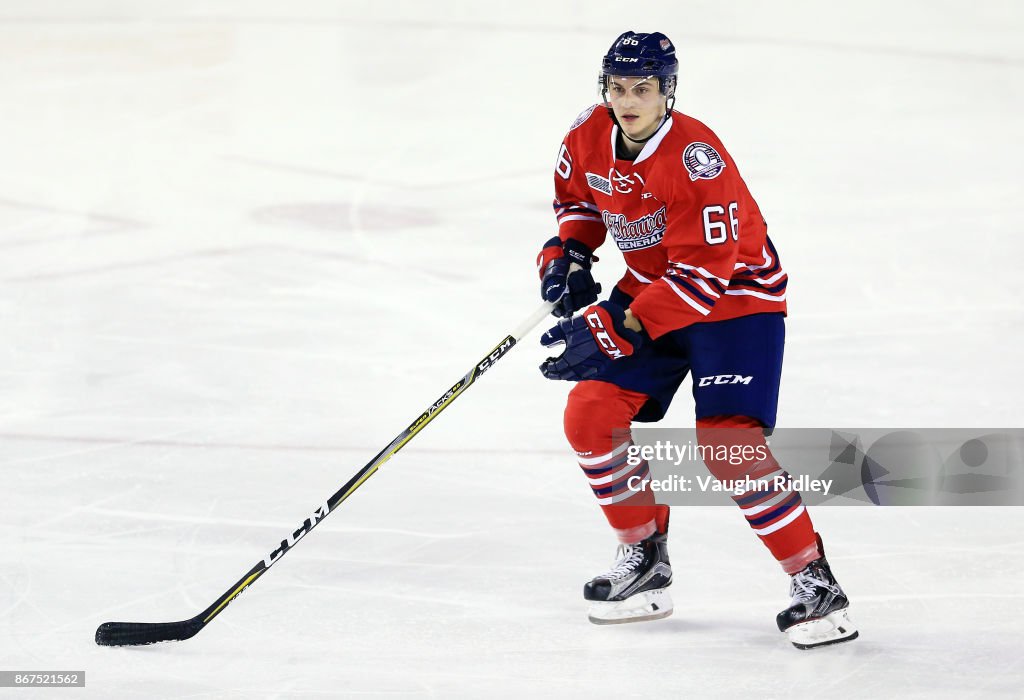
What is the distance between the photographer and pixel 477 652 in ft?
9.52

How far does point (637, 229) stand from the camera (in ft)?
9.85

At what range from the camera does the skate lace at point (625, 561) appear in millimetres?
3121

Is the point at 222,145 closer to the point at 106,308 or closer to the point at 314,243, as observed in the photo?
the point at 314,243

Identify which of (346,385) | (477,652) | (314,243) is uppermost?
(314,243)

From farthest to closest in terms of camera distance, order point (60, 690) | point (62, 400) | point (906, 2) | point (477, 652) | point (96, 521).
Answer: point (906, 2) < point (62, 400) < point (96, 521) < point (477, 652) < point (60, 690)

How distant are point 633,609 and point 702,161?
94 cm

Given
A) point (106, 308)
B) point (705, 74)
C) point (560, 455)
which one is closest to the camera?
point (560, 455)

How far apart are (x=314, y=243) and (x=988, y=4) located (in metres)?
5.37

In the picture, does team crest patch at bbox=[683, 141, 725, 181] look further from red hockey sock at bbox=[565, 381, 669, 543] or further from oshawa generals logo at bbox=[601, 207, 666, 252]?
red hockey sock at bbox=[565, 381, 669, 543]

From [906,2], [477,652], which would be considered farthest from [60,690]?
[906,2]

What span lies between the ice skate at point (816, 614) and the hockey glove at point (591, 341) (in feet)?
1.94

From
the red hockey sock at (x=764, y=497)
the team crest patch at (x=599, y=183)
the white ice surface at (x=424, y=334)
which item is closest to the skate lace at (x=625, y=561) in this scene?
the white ice surface at (x=424, y=334)

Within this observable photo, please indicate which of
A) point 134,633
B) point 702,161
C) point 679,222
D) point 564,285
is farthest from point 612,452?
point 134,633

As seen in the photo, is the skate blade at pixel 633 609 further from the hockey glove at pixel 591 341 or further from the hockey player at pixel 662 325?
the hockey glove at pixel 591 341
